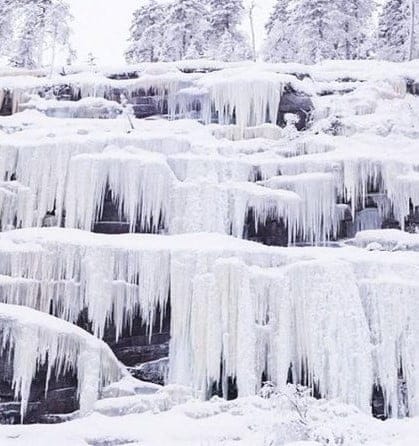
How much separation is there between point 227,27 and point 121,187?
2143cm

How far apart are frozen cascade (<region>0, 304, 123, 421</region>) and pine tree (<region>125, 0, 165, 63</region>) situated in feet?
83.7

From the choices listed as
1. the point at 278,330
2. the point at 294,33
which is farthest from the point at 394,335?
the point at 294,33

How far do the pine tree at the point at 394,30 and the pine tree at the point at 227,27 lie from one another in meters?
7.33

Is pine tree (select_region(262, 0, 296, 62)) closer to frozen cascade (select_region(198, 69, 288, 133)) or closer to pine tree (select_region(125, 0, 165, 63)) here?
pine tree (select_region(125, 0, 165, 63))

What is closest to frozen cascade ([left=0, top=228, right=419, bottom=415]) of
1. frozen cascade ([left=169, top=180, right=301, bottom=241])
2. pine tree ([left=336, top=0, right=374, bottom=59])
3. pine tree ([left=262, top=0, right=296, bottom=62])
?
frozen cascade ([left=169, top=180, right=301, bottom=241])

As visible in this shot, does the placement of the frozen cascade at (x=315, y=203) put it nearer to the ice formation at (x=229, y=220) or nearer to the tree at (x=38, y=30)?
the ice formation at (x=229, y=220)

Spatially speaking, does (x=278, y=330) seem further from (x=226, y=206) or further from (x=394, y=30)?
(x=394, y=30)

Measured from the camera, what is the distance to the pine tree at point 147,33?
34.8 meters

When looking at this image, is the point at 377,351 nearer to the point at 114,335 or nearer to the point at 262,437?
the point at 262,437

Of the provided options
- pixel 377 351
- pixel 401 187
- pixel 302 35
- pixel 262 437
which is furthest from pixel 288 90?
pixel 302 35

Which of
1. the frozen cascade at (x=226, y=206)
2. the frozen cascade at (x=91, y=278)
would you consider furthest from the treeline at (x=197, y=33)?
the frozen cascade at (x=91, y=278)

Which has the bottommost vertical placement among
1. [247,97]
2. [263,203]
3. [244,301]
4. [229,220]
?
[244,301]

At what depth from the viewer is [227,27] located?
1298 inches

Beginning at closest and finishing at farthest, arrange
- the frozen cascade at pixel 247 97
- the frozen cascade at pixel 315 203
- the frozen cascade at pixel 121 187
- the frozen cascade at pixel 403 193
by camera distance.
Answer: the frozen cascade at pixel 121 187 → the frozen cascade at pixel 315 203 → the frozen cascade at pixel 403 193 → the frozen cascade at pixel 247 97
